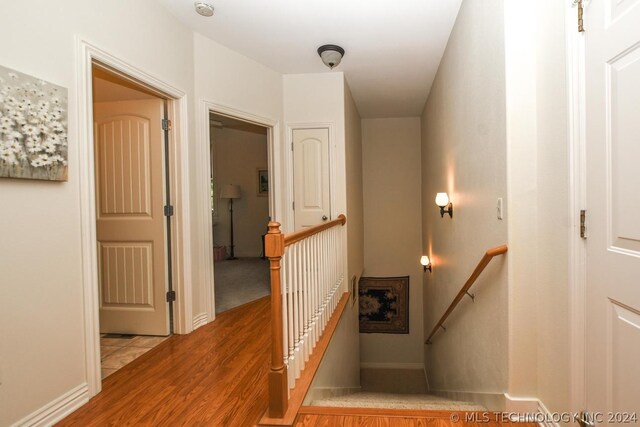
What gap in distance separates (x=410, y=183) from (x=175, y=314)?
4521 mm

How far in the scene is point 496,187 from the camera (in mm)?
1951

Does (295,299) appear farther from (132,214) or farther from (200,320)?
(132,214)

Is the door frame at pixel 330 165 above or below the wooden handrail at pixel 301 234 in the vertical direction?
above

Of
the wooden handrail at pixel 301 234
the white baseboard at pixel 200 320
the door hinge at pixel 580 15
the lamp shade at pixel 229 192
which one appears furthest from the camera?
the lamp shade at pixel 229 192

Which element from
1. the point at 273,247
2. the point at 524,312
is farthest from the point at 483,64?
the point at 273,247

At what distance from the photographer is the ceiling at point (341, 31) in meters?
2.75

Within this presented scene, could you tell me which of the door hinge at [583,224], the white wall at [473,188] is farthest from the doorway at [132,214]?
the door hinge at [583,224]

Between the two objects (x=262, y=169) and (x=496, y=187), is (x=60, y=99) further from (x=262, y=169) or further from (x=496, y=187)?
(x=262, y=169)

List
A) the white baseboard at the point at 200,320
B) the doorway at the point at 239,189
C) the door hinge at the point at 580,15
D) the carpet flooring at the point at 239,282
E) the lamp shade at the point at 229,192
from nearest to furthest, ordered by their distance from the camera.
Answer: the door hinge at the point at 580,15 → the white baseboard at the point at 200,320 → the carpet flooring at the point at 239,282 → the lamp shade at the point at 229,192 → the doorway at the point at 239,189

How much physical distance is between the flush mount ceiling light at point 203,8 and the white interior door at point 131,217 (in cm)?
78

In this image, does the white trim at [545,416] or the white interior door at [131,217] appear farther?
the white interior door at [131,217]

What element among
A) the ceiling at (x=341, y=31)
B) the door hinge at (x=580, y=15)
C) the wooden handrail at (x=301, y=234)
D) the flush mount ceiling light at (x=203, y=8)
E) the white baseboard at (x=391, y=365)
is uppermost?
the ceiling at (x=341, y=31)

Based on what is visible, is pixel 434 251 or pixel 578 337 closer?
pixel 578 337

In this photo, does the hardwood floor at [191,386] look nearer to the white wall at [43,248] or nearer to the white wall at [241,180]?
the white wall at [43,248]
